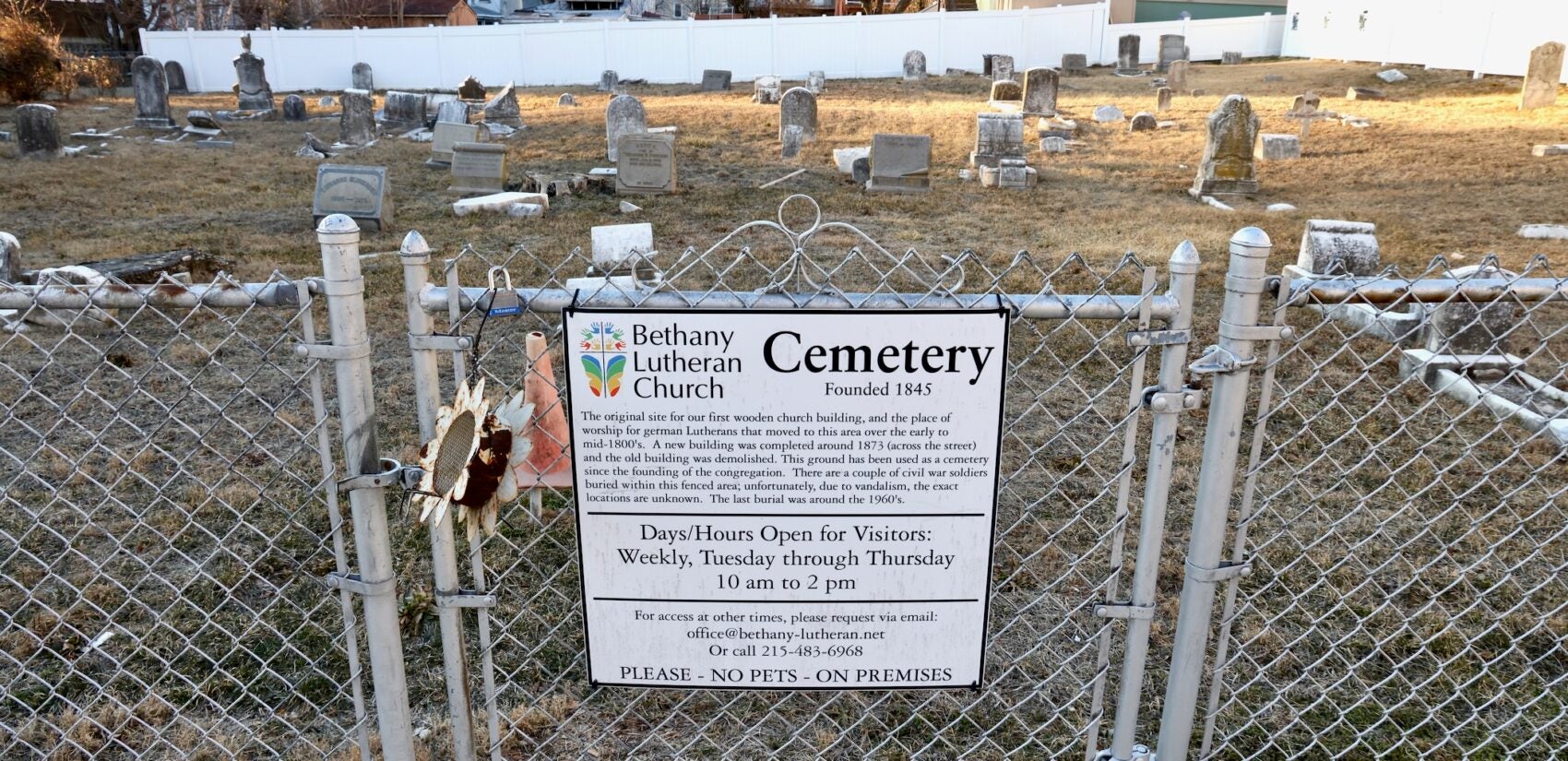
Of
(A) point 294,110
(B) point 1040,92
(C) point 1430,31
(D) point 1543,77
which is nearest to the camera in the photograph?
(D) point 1543,77

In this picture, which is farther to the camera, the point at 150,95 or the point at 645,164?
the point at 150,95

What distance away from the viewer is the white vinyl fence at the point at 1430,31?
21828 millimetres

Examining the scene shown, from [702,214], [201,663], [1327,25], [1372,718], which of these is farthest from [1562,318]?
[1327,25]

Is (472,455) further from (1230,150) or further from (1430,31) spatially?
(1430,31)

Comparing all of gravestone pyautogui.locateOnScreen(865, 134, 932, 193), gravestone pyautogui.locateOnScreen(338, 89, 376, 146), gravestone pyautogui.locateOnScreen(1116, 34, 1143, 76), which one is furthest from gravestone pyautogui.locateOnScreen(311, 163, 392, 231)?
gravestone pyautogui.locateOnScreen(1116, 34, 1143, 76)

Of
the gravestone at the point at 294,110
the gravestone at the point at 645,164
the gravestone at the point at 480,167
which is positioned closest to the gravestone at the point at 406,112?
the gravestone at the point at 294,110

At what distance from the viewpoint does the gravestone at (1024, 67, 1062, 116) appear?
18938 mm

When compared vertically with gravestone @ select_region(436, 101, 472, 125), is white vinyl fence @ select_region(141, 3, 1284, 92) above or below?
above

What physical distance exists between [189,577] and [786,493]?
3265mm

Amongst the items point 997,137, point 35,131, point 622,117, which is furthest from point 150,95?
point 997,137

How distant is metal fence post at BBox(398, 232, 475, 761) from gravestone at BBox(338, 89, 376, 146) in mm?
18305

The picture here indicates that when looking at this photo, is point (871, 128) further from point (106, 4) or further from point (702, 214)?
point (106, 4)

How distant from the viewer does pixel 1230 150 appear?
12523 millimetres

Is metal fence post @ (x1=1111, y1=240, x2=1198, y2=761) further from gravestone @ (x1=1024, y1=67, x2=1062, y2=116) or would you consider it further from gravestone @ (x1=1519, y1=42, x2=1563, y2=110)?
gravestone @ (x1=1519, y1=42, x2=1563, y2=110)
